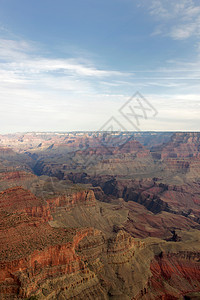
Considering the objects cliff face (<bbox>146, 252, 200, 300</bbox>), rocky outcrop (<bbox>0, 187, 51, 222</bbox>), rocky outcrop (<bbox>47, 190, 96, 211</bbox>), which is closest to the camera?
cliff face (<bbox>146, 252, 200, 300</bbox>)

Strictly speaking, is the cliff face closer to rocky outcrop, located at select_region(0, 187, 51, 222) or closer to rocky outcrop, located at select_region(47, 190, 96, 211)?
rocky outcrop, located at select_region(0, 187, 51, 222)

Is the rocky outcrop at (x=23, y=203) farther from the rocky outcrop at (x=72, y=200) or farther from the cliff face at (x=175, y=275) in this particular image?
the cliff face at (x=175, y=275)

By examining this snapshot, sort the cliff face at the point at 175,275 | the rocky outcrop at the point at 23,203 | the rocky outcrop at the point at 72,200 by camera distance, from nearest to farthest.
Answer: the cliff face at the point at 175,275, the rocky outcrop at the point at 23,203, the rocky outcrop at the point at 72,200

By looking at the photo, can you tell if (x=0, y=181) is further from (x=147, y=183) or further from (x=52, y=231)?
(x=147, y=183)

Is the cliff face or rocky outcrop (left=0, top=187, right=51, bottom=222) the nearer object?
the cliff face

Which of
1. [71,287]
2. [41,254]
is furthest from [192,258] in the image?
[41,254]

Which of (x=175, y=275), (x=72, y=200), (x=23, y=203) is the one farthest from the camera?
(x=72, y=200)

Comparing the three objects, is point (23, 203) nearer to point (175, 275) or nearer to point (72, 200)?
point (72, 200)

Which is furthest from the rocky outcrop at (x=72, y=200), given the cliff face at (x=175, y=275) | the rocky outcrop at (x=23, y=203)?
the cliff face at (x=175, y=275)

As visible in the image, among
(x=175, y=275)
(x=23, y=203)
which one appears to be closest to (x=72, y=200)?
(x=23, y=203)

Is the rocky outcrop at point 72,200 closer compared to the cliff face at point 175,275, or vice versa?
the cliff face at point 175,275

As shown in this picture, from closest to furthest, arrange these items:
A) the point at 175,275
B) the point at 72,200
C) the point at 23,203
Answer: the point at 175,275
the point at 23,203
the point at 72,200

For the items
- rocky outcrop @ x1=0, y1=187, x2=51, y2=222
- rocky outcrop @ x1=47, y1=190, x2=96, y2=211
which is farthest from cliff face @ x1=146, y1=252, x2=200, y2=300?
rocky outcrop @ x1=47, y1=190, x2=96, y2=211
